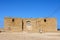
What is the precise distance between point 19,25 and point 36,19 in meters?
2.76

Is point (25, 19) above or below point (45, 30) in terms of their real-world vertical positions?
above

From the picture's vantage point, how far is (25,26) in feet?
81.2

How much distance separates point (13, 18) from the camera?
2462 cm

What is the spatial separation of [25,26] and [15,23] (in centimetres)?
161

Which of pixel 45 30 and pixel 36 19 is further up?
pixel 36 19

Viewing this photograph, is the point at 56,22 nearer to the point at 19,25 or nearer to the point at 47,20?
the point at 47,20

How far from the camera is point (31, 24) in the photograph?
24578 millimetres

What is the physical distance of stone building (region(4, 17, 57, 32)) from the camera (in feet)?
80.2

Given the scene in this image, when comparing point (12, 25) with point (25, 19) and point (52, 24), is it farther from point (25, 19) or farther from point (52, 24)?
point (52, 24)

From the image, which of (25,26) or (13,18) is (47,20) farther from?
(13,18)

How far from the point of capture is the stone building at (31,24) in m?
24.4

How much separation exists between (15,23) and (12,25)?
0.56 meters

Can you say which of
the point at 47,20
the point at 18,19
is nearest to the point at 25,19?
the point at 18,19

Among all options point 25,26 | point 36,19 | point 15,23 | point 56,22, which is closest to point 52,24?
point 56,22
